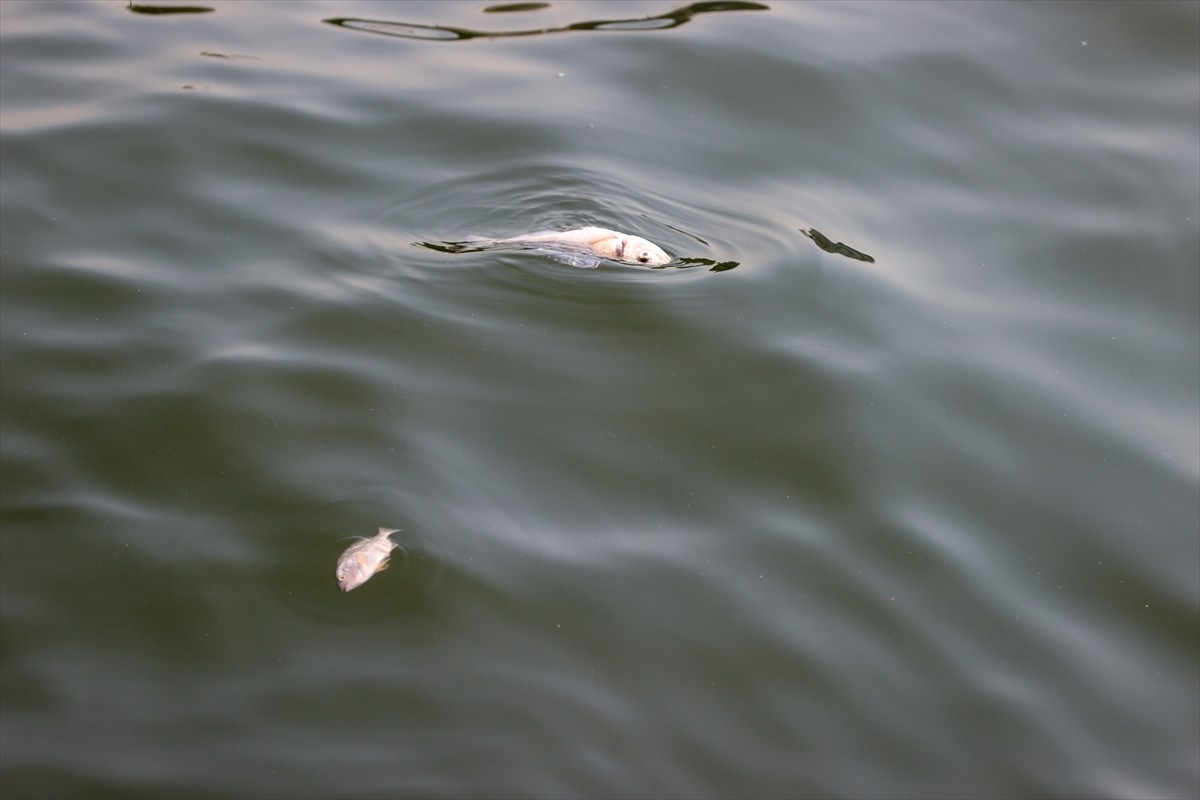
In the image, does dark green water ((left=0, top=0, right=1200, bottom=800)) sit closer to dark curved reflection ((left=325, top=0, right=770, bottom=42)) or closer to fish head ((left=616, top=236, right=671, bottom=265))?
fish head ((left=616, top=236, right=671, bottom=265))

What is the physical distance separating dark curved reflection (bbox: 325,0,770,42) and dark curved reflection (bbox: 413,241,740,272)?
213 centimetres

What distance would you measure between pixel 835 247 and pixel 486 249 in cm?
147

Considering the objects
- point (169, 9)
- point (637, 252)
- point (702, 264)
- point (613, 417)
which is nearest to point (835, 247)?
point (702, 264)

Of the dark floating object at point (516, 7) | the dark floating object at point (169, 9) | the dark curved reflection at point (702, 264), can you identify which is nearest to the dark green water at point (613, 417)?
the dark curved reflection at point (702, 264)

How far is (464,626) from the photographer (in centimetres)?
342

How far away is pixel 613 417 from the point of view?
13.4ft

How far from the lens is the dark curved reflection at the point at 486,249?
471 centimetres

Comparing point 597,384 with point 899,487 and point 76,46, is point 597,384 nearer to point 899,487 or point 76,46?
point 899,487

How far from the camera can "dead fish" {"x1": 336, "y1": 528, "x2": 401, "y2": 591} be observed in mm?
3449

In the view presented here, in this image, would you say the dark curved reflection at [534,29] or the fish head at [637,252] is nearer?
the fish head at [637,252]

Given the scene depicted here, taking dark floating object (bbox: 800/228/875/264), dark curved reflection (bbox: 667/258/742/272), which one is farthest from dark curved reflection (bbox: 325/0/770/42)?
dark curved reflection (bbox: 667/258/742/272)

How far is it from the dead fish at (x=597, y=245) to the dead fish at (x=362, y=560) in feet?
5.26

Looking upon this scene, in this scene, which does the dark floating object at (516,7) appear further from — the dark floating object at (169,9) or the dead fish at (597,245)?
the dead fish at (597,245)

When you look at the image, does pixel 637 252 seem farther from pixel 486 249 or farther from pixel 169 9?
pixel 169 9
